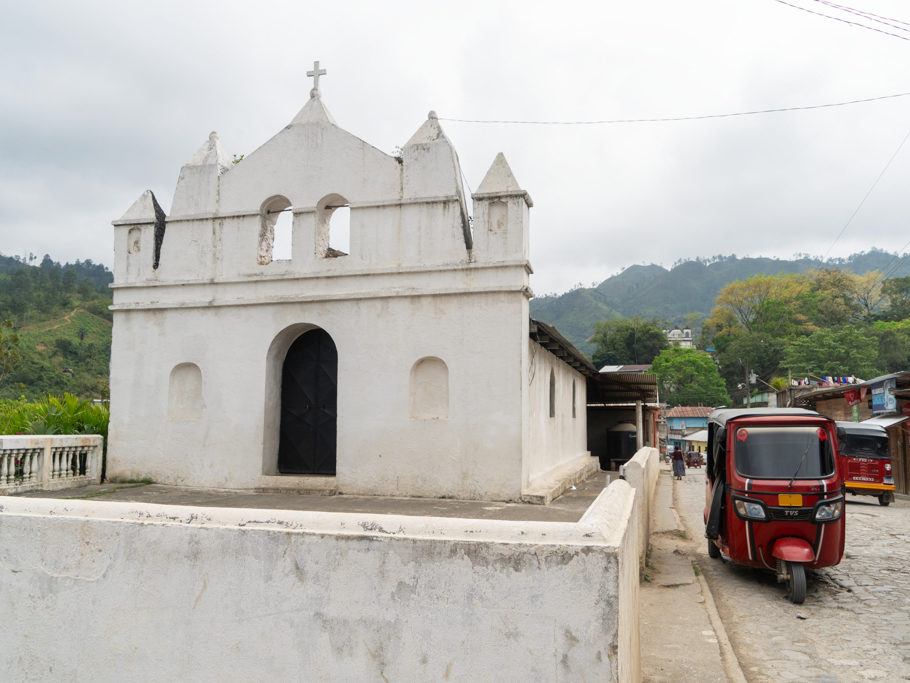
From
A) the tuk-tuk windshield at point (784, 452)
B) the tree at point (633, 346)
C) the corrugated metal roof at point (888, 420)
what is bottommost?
the tuk-tuk windshield at point (784, 452)

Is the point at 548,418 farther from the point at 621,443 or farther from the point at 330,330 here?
the point at 621,443

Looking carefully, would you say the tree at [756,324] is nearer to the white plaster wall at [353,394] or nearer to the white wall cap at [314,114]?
the white plaster wall at [353,394]

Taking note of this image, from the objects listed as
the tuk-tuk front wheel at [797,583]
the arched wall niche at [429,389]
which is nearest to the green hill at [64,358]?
the arched wall niche at [429,389]

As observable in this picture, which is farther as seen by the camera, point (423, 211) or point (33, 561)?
point (423, 211)

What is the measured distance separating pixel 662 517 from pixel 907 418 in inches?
446

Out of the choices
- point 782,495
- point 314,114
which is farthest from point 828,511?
point 314,114

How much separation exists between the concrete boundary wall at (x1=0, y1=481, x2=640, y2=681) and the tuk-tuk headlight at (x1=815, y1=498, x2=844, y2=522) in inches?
204

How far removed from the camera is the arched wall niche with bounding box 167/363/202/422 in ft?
40.9

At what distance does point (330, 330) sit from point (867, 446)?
51.2 feet

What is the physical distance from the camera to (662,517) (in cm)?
1426

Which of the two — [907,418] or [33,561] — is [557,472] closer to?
[33,561]

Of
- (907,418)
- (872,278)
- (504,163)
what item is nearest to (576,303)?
(872,278)

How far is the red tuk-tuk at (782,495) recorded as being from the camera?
24.0 feet

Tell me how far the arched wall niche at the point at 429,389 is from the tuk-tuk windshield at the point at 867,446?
43.0ft
